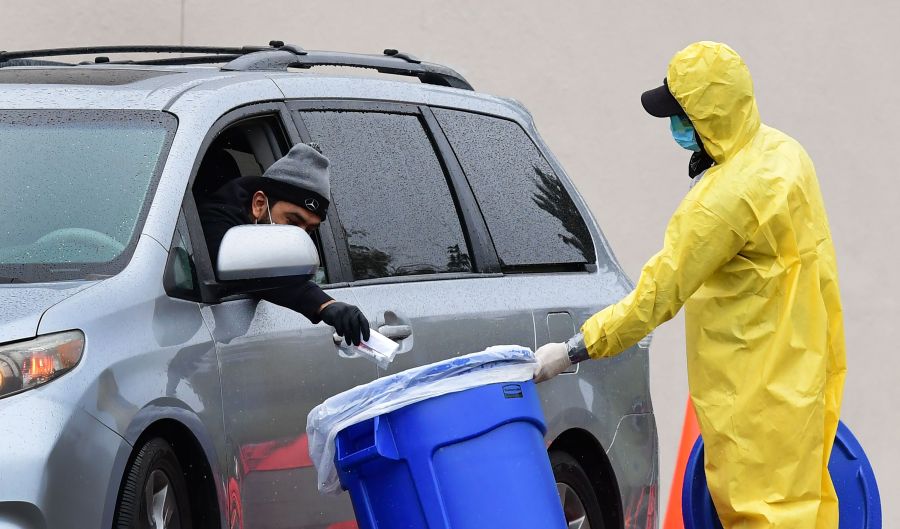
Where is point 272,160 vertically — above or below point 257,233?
above

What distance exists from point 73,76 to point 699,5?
5.98 meters

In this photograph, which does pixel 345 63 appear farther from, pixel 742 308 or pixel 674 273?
pixel 742 308

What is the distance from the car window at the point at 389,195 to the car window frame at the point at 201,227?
0.26ft

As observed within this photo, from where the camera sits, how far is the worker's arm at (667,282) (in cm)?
441

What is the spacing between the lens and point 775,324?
4.49 m

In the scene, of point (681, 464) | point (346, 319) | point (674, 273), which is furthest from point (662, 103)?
point (681, 464)

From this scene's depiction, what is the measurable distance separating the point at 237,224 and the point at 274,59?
2.86ft

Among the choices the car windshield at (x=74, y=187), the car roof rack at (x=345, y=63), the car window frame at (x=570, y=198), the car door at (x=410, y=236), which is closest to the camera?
the car windshield at (x=74, y=187)

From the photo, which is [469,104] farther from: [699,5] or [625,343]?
[699,5]

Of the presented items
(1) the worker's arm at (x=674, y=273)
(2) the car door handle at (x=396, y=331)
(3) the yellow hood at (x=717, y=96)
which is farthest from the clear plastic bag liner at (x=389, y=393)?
(3) the yellow hood at (x=717, y=96)

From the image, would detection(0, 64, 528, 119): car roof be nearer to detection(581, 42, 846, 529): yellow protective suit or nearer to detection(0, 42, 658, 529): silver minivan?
detection(0, 42, 658, 529): silver minivan

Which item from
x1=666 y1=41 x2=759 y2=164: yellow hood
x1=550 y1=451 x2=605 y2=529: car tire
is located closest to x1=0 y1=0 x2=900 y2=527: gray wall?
x1=550 y1=451 x2=605 y2=529: car tire

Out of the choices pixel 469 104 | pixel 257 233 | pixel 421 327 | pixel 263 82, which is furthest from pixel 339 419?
pixel 469 104

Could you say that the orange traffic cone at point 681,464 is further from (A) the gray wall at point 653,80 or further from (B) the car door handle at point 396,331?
(A) the gray wall at point 653,80
